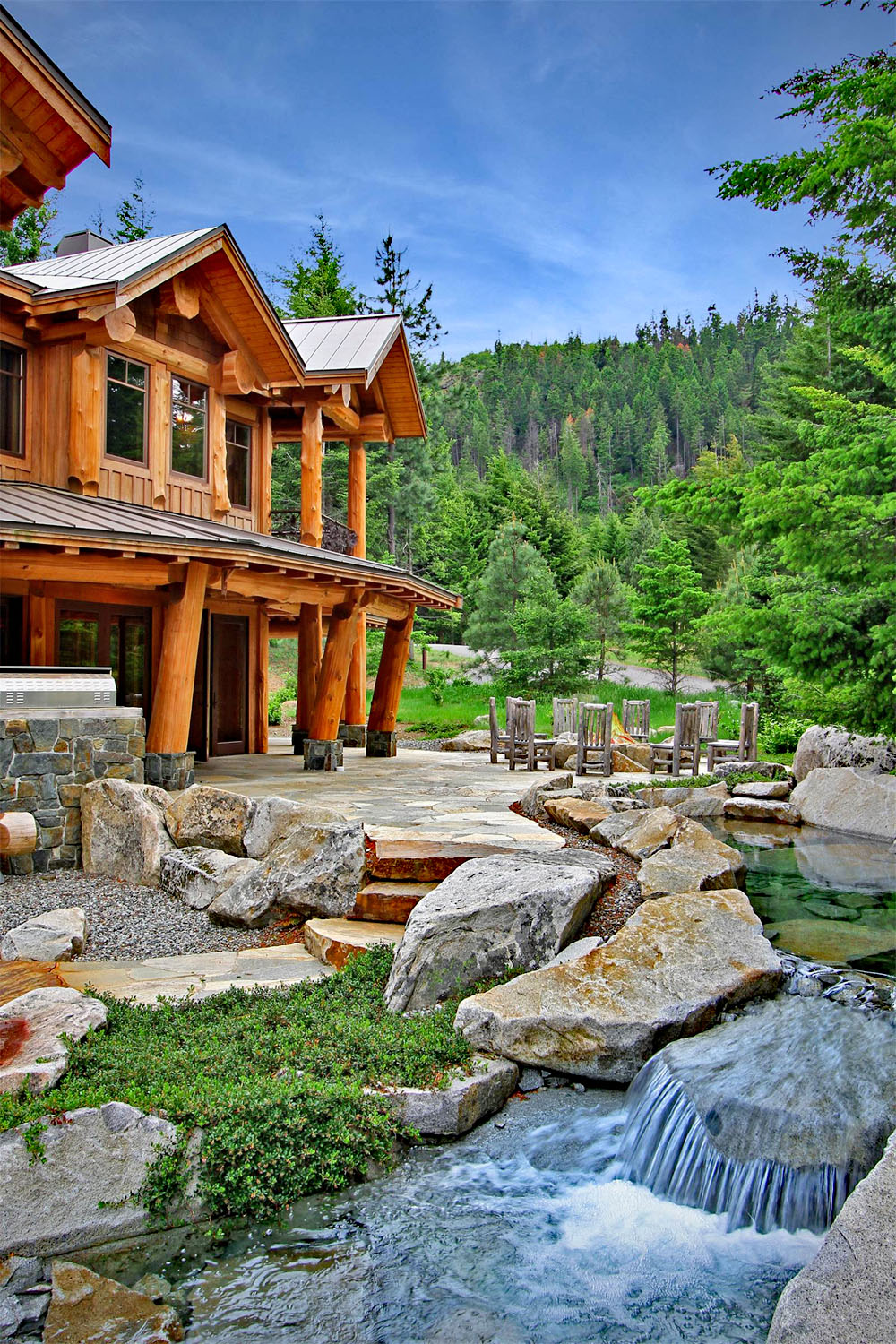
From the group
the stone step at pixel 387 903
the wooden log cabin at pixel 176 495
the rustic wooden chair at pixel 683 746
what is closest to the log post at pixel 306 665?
the wooden log cabin at pixel 176 495

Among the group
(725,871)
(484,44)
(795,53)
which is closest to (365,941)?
(725,871)

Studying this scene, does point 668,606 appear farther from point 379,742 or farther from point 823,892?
point 823,892

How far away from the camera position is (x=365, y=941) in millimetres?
6105

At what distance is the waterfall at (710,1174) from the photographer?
3875 millimetres

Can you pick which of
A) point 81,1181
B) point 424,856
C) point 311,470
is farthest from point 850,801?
point 81,1181

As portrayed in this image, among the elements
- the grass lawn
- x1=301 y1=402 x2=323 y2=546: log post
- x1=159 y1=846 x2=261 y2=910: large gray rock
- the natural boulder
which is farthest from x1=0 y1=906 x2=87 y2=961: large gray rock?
x1=301 y1=402 x2=323 y2=546: log post

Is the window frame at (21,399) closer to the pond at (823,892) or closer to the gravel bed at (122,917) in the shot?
the gravel bed at (122,917)

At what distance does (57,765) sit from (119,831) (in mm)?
809

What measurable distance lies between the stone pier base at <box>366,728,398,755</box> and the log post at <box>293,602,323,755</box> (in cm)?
104

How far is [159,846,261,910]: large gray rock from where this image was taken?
23.6 feet

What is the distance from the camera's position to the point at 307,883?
6859 millimetres

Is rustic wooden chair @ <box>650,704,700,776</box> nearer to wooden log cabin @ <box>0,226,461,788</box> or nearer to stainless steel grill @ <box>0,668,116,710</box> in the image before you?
wooden log cabin @ <box>0,226,461,788</box>

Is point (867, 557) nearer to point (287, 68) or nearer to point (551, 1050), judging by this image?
point (551, 1050)

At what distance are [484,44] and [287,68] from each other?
659 centimetres
